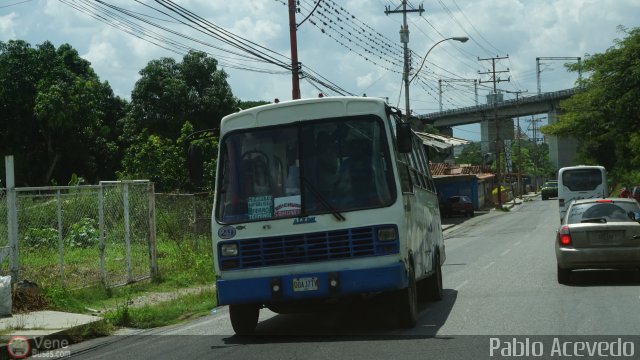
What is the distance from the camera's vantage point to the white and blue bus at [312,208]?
9438 mm

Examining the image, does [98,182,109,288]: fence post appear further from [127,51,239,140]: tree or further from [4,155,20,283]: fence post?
[127,51,239,140]: tree

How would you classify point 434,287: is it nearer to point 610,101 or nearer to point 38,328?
point 38,328

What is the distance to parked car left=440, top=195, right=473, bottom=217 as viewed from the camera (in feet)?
186

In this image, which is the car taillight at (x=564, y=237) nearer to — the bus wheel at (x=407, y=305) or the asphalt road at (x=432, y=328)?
the asphalt road at (x=432, y=328)

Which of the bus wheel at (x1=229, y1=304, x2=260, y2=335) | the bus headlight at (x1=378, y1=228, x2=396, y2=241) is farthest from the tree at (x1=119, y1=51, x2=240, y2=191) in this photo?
the bus headlight at (x1=378, y1=228, x2=396, y2=241)

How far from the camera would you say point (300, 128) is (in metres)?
10.1

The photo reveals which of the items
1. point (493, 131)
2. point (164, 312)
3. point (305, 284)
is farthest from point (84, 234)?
point (493, 131)

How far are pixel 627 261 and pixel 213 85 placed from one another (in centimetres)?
3376

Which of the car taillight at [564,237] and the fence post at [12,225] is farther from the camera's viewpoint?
the car taillight at [564,237]

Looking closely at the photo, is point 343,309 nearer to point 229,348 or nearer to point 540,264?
point 229,348

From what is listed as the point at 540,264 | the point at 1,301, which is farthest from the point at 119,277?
the point at 540,264

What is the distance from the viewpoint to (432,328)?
10.0m

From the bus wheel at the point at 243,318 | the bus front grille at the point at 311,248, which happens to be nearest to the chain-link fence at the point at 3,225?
the bus wheel at the point at 243,318

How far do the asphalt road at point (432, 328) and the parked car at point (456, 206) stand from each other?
41.7m
